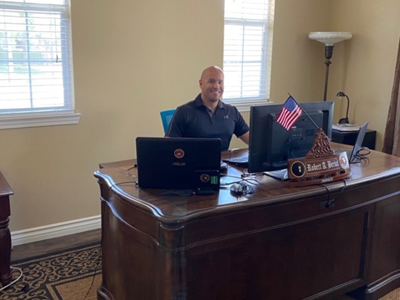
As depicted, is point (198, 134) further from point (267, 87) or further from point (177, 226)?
point (267, 87)

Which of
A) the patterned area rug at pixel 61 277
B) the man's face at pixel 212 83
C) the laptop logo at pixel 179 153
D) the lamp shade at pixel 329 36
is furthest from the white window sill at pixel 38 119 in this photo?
the lamp shade at pixel 329 36

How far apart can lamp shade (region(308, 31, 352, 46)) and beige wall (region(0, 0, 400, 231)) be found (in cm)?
28

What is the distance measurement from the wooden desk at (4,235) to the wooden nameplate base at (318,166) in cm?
171

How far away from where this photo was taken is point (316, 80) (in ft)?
16.1

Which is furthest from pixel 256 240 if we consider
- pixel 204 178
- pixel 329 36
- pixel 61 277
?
pixel 329 36

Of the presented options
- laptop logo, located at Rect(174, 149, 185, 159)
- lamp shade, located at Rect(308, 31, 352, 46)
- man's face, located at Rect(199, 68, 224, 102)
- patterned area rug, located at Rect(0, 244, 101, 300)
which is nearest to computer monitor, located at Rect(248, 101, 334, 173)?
laptop logo, located at Rect(174, 149, 185, 159)

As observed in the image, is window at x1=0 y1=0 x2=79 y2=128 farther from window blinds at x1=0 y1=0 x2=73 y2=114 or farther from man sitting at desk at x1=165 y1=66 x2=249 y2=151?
man sitting at desk at x1=165 y1=66 x2=249 y2=151

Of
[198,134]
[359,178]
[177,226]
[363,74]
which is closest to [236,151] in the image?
[198,134]

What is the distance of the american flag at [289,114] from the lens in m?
2.25

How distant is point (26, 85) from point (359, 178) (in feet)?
7.97

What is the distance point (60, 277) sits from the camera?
2.88m

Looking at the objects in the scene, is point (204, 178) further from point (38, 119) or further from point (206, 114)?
point (38, 119)

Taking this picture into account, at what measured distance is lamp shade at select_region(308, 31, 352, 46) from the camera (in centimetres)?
431

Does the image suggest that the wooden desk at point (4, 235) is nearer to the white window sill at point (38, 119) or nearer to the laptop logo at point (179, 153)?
the white window sill at point (38, 119)
